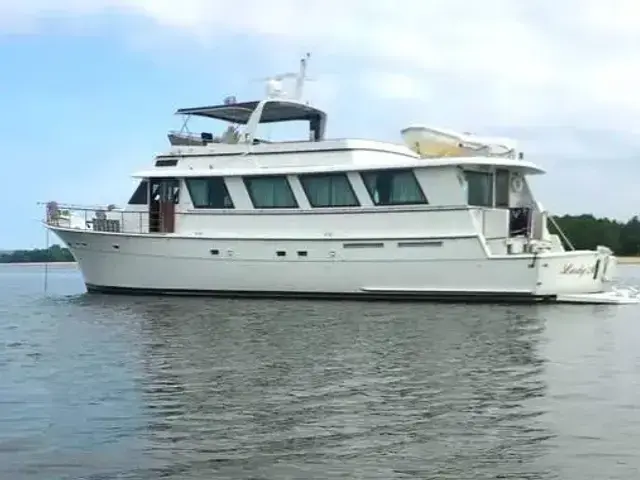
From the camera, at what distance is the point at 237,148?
22.9 meters

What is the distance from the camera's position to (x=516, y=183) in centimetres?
2200

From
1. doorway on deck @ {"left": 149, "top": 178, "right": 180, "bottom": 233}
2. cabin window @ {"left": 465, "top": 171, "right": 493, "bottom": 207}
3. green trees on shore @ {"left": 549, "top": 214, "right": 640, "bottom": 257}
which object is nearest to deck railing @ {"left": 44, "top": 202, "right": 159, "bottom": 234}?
doorway on deck @ {"left": 149, "top": 178, "right": 180, "bottom": 233}

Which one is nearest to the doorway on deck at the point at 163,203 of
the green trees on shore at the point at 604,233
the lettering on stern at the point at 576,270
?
the lettering on stern at the point at 576,270

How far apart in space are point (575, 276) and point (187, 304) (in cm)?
822

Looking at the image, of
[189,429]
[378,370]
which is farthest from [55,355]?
[189,429]

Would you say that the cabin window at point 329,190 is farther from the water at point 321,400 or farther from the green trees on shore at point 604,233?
the green trees on shore at point 604,233

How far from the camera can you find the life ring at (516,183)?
21.9 meters

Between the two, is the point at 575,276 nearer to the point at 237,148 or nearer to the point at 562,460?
the point at 237,148

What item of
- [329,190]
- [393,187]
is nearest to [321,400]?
[393,187]

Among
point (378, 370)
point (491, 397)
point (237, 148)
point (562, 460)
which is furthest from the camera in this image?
point (237, 148)

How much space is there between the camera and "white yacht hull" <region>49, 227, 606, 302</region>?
19.8 m

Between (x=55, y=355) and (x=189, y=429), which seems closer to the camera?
(x=189, y=429)

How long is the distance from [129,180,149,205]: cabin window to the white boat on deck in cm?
5

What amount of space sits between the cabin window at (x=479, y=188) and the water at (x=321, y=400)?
16.5 feet
